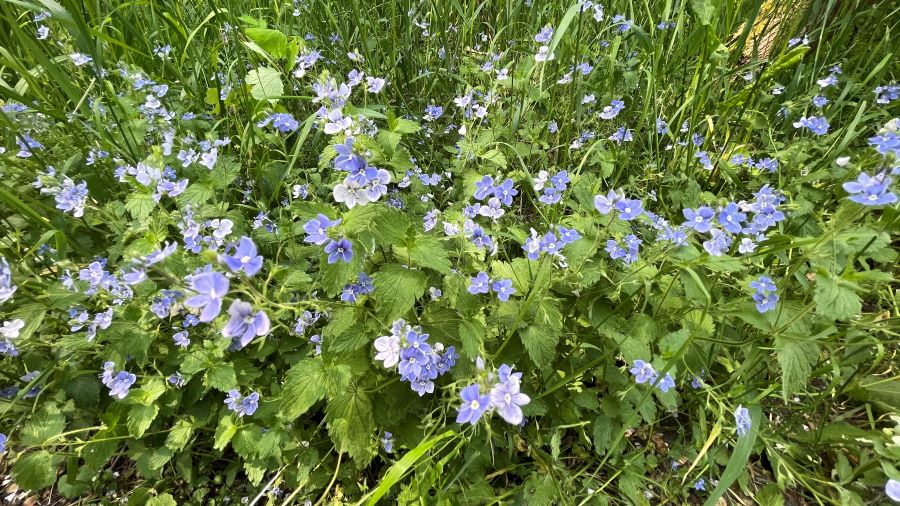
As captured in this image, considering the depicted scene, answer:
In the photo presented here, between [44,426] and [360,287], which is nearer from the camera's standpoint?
[360,287]

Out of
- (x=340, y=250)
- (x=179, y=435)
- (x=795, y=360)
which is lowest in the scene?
(x=179, y=435)

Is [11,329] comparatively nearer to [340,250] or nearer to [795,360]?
[340,250]

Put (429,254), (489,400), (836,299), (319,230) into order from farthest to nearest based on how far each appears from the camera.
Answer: (429,254)
(319,230)
(836,299)
(489,400)

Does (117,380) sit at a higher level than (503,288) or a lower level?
lower

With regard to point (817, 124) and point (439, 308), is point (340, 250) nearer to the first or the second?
point (439, 308)

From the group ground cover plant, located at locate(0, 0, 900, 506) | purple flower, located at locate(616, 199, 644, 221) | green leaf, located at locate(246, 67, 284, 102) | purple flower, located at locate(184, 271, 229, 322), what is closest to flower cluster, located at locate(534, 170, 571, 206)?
ground cover plant, located at locate(0, 0, 900, 506)

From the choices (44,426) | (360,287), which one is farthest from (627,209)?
(44,426)

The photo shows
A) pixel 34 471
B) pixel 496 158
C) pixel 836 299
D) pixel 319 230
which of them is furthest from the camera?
pixel 496 158
